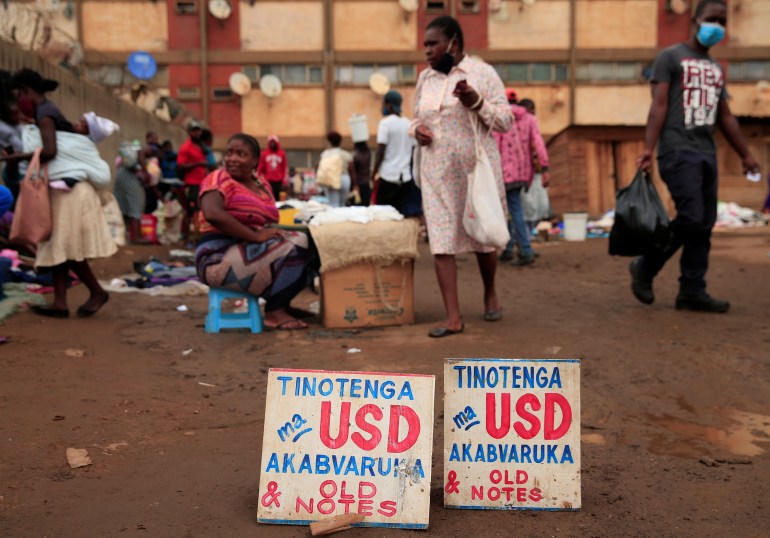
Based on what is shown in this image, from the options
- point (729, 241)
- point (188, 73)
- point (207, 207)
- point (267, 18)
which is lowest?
point (729, 241)

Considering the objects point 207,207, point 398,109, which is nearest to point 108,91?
point 398,109

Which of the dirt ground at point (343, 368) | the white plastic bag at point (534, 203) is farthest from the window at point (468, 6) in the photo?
the dirt ground at point (343, 368)

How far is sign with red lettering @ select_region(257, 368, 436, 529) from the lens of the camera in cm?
226

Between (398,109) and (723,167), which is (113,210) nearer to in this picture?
(398,109)

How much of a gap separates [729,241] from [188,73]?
20.8 meters

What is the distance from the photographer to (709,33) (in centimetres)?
520

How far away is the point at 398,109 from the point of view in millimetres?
8602

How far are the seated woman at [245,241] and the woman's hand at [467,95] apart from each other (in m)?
1.43

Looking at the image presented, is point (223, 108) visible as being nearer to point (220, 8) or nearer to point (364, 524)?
point (220, 8)

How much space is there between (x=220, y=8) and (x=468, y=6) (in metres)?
8.63

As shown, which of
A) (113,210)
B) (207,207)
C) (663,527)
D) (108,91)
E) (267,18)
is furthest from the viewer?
(267,18)

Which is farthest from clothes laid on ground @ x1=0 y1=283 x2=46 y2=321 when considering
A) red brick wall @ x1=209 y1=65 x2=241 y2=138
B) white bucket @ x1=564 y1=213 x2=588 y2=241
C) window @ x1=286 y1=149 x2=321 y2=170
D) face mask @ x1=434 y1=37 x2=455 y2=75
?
red brick wall @ x1=209 y1=65 x2=241 y2=138

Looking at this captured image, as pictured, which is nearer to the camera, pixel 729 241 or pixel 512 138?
pixel 512 138

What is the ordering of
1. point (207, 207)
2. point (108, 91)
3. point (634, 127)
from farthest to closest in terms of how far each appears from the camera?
1. point (634, 127)
2. point (108, 91)
3. point (207, 207)
